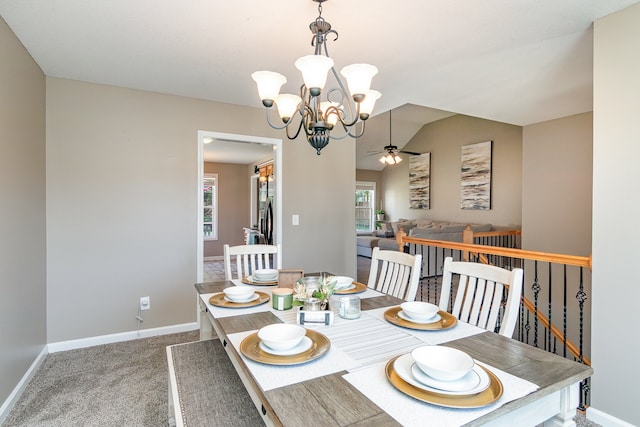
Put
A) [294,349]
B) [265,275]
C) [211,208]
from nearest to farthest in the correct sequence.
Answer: [294,349] → [265,275] → [211,208]

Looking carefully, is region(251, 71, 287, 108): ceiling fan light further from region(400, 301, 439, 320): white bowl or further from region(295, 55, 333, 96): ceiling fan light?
region(400, 301, 439, 320): white bowl

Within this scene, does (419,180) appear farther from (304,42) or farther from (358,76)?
(358,76)

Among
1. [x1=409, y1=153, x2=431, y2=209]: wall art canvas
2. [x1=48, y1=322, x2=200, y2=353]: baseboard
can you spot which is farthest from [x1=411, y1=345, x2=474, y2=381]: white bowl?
[x1=409, y1=153, x2=431, y2=209]: wall art canvas

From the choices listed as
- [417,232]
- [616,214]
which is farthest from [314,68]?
[417,232]

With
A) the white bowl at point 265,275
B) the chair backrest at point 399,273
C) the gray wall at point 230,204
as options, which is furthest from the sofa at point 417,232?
the gray wall at point 230,204

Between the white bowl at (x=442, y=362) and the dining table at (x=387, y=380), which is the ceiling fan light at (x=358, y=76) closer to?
the dining table at (x=387, y=380)

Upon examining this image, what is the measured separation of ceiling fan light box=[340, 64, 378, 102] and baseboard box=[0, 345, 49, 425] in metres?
2.73

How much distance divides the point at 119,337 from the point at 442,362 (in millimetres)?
3092

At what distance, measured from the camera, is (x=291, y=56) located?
8.09 feet

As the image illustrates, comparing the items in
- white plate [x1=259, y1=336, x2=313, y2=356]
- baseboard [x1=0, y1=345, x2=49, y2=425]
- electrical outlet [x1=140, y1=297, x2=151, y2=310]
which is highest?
white plate [x1=259, y1=336, x2=313, y2=356]

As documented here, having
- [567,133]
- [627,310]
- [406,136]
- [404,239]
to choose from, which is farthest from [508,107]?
[406,136]

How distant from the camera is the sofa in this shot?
17.9ft

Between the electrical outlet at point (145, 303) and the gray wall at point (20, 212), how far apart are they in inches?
28.1

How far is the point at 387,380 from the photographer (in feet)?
3.23
